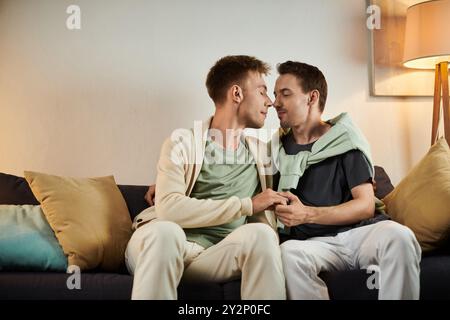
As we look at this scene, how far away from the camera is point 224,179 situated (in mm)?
2461

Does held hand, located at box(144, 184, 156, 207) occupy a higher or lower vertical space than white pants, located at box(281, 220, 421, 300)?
higher

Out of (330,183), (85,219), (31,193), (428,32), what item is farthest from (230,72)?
(428,32)

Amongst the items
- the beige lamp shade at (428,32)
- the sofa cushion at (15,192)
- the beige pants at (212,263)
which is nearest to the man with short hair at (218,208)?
the beige pants at (212,263)

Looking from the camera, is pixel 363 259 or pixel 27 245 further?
pixel 27 245

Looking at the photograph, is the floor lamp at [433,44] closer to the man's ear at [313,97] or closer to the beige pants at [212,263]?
the man's ear at [313,97]

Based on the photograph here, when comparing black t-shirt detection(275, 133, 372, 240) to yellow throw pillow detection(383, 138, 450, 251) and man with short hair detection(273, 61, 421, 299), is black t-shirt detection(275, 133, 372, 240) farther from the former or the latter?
yellow throw pillow detection(383, 138, 450, 251)

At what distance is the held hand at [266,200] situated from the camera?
2.28m

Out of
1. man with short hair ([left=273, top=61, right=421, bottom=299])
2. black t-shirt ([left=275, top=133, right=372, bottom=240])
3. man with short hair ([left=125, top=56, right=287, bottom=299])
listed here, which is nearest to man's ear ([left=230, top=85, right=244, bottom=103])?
man with short hair ([left=125, top=56, right=287, bottom=299])

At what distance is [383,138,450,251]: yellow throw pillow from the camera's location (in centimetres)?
238

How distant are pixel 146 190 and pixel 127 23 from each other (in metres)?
0.85

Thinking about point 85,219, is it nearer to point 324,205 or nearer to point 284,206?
point 284,206

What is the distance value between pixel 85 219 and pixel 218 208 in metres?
0.53

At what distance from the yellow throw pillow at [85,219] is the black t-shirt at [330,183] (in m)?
0.66
